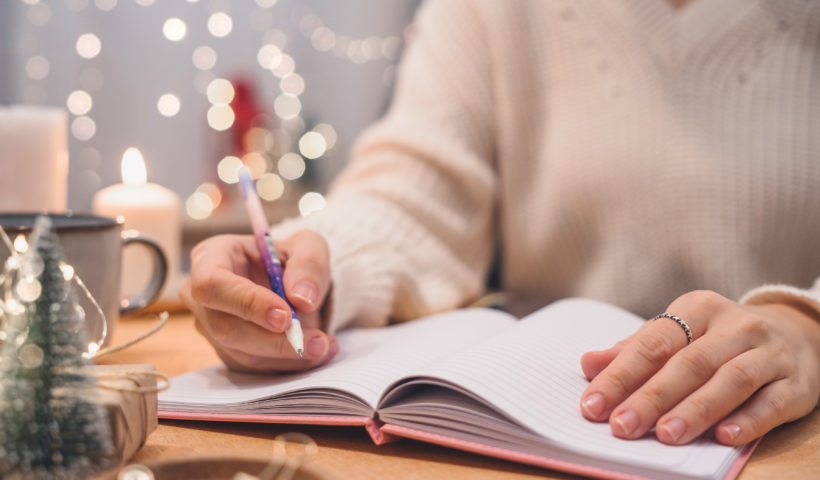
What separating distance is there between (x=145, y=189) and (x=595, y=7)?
25.2 inches

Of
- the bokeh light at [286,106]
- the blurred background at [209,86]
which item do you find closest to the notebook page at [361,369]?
the blurred background at [209,86]

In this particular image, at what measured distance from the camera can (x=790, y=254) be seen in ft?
3.00

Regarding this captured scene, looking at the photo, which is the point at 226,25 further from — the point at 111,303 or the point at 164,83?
the point at 111,303

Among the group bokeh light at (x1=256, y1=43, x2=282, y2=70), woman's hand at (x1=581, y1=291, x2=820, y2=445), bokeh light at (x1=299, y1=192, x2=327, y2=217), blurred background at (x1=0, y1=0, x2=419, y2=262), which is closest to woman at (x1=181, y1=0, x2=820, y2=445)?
woman's hand at (x1=581, y1=291, x2=820, y2=445)

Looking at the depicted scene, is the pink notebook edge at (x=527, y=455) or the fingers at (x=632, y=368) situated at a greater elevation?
the fingers at (x=632, y=368)

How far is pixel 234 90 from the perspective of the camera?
5.84 feet

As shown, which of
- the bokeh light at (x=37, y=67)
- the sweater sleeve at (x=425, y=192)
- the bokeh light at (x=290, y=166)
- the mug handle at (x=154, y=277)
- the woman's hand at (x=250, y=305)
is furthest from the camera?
the bokeh light at (x=290, y=166)

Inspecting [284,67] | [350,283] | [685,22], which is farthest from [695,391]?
[284,67]

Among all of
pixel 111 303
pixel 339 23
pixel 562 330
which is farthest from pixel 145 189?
pixel 339 23

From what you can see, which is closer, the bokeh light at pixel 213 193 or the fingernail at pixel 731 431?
the fingernail at pixel 731 431

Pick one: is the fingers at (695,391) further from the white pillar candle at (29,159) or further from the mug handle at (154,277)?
the white pillar candle at (29,159)

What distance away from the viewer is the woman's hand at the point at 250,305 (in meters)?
0.52

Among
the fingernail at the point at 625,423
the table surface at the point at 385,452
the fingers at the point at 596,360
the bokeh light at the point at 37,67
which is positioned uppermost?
the bokeh light at the point at 37,67

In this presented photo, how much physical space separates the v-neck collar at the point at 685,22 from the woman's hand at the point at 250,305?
58 centimetres
